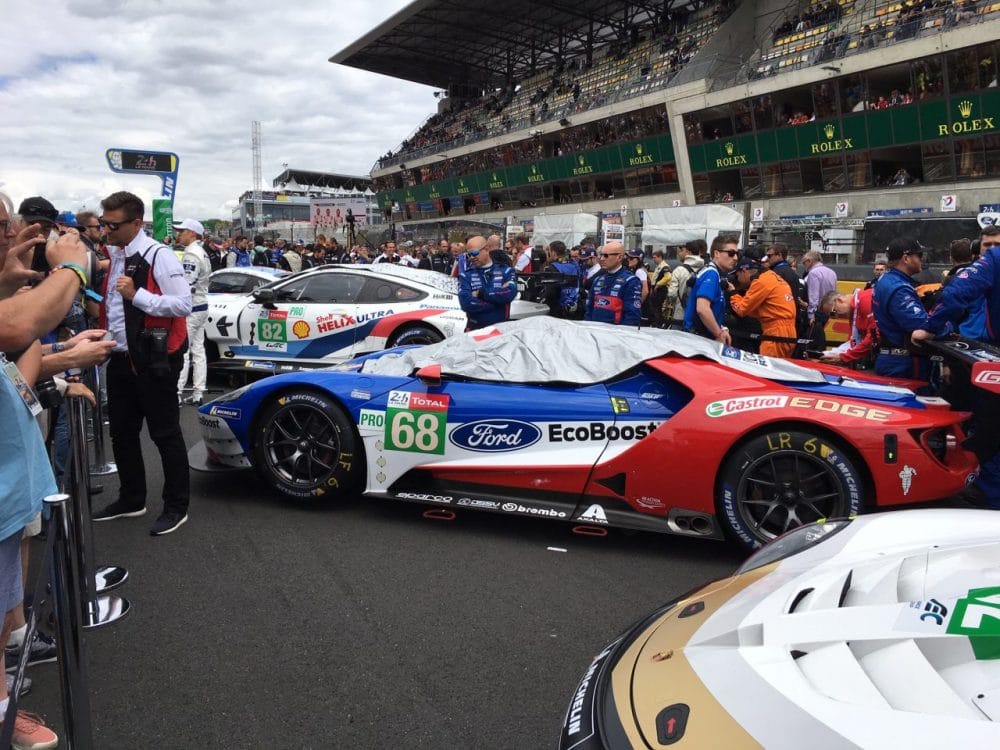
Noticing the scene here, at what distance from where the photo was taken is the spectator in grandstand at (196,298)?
21.2 ft

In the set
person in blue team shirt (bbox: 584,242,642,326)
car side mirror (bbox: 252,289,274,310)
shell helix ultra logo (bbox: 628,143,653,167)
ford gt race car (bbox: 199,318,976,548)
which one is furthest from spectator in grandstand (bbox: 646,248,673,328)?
shell helix ultra logo (bbox: 628,143,653,167)

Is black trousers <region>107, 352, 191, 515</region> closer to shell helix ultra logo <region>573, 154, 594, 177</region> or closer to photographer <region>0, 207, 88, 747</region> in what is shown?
photographer <region>0, 207, 88, 747</region>

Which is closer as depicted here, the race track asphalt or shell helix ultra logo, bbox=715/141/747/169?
the race track asphalt

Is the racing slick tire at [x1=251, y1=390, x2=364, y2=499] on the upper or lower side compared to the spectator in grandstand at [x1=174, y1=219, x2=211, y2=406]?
lower

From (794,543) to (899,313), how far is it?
3.16 meters

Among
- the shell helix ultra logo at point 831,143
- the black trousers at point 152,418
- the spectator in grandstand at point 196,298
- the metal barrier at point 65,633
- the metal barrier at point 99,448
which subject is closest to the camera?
the metal barrier at point 65,633

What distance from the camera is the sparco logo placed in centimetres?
358

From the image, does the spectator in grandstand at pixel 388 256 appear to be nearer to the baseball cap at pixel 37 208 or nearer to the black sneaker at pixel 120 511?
the baseball cap at pixel 37 208

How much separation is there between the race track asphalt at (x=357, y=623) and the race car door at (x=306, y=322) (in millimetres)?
3727

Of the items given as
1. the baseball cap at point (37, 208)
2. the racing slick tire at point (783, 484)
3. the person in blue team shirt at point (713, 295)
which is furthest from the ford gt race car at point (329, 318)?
the racing slick tire at point (783, 484)

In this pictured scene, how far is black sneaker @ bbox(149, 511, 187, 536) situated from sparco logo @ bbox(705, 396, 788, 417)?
297 centimetres

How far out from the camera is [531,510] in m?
3.81

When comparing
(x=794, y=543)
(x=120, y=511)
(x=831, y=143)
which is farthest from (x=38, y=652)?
(x=831, y=143)

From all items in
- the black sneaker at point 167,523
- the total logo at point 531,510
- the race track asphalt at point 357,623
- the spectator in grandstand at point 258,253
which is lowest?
the race track asphalt at point 357,623
